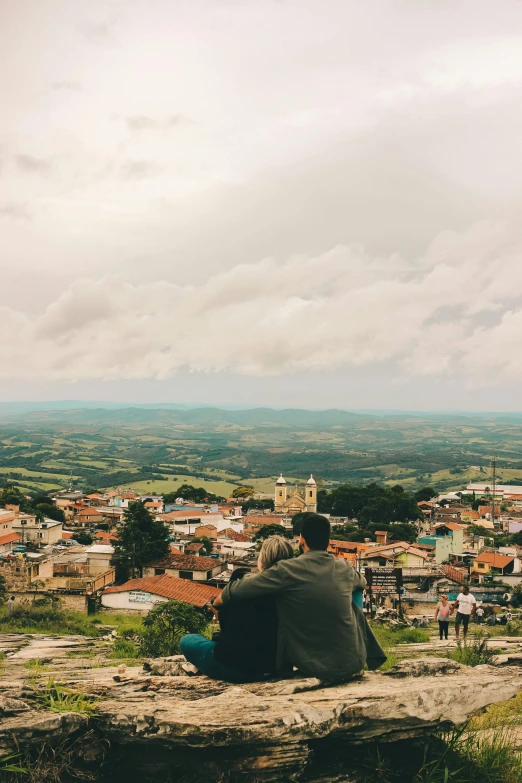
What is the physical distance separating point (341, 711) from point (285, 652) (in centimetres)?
59

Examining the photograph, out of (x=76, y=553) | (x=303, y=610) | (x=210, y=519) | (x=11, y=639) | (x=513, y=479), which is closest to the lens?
(x=303, y=610)

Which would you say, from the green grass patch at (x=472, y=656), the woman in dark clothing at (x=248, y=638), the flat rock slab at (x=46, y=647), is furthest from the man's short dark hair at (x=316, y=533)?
the flat rock slab at (x=46, y=647)

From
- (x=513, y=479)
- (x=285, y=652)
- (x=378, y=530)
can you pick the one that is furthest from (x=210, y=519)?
(x=513, y=479)

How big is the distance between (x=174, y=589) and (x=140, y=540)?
1055 cm

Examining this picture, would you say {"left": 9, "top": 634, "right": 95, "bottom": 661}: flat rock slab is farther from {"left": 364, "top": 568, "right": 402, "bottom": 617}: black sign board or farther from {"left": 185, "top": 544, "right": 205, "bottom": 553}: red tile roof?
{"left": 185, "top": 544, "right": 205, "bottom": 553}: red tile roof

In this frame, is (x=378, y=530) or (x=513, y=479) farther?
(x=513, y=479)

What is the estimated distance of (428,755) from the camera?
4488 millimetres

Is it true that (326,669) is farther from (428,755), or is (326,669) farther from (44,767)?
(44,767)

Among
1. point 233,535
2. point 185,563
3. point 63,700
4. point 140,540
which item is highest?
point 63,700

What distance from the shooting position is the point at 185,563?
35031mm

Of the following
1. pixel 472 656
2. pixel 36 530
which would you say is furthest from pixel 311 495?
pixel 472 656

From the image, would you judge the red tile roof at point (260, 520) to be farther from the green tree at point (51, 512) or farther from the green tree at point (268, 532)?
the green tree at point (51, 512)

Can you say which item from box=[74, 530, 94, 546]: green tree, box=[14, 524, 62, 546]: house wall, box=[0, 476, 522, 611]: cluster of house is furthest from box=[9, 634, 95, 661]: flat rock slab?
box=[74, 530, 94, 546]: green tree

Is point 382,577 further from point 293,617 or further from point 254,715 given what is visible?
point 254,715
